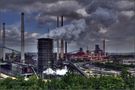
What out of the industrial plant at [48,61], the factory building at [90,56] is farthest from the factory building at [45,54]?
the factory building at [90,56]

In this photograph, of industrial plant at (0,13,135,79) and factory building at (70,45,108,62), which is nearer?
industrial plant at (0,13,135,79)

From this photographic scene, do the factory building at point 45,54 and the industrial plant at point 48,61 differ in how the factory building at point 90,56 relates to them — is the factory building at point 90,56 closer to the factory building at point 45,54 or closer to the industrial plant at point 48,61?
the industrial plant at point 48,61

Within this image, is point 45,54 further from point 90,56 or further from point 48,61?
point 90,56

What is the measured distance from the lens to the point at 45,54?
24.1 metres

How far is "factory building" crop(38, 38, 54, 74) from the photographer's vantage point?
2337 cm

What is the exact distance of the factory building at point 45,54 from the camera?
23.4 metres

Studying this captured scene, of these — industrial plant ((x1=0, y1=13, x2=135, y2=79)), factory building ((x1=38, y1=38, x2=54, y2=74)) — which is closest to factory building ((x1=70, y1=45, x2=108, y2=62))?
industrial plant ((x1=0, y1=13, x2=135, y2=79))

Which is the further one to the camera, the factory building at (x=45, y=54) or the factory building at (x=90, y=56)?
the factory building at (x=90, y=56)

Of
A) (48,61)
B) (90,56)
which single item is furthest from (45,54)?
(90,56)

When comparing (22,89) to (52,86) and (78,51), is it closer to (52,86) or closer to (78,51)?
(52,86)

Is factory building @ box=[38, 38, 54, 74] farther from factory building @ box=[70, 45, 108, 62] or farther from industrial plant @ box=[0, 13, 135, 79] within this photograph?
factory building @ box=[70, 45, 108, 62]

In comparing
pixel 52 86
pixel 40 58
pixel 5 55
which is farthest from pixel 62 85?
pixel 5 55

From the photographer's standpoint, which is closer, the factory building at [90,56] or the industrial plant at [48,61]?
the industrial plant at [48,61]

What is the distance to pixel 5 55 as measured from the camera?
33.6 meters
